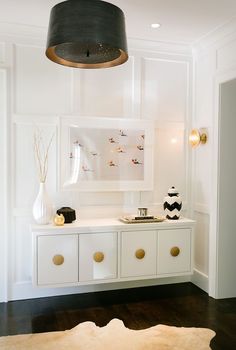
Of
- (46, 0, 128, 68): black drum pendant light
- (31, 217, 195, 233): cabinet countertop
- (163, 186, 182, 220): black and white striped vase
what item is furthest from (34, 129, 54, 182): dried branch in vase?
(46, 0, 128, 68): black drum pendant light

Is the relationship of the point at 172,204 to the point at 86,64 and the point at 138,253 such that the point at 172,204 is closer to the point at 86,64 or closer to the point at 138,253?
the point at 138,253

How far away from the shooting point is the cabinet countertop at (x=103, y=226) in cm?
330

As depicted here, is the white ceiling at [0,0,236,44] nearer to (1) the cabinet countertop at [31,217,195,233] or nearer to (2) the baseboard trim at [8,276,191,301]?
(1) the cabinet countertop at [31,217,195,233]

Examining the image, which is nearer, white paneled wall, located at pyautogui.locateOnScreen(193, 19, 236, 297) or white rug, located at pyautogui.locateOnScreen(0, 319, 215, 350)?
white rug, located at pyautogui.locateOnScreen(0, 319, 215, 350)

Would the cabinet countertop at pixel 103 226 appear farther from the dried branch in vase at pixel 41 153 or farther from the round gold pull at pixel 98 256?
the dried branch in vase at pixel 41 153

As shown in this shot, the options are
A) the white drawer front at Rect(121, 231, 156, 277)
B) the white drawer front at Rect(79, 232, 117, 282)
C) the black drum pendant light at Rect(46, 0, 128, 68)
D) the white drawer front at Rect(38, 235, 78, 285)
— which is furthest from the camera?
the white drawer front at Rect(121, 231, 156, 277)

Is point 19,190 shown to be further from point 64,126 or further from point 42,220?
point 64,126

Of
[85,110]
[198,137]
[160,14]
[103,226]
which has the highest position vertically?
[160,14]

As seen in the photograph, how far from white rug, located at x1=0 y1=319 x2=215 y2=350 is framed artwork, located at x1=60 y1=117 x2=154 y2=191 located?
1443 millimetres

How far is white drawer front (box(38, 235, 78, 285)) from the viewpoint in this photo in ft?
10.7

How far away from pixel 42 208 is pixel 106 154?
0.92m

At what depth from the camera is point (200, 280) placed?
3996 millimetres

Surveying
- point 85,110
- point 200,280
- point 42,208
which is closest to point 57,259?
point 42,208

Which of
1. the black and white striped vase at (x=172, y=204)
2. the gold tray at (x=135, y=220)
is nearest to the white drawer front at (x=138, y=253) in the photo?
the gold tray at (x=135, y=220)
